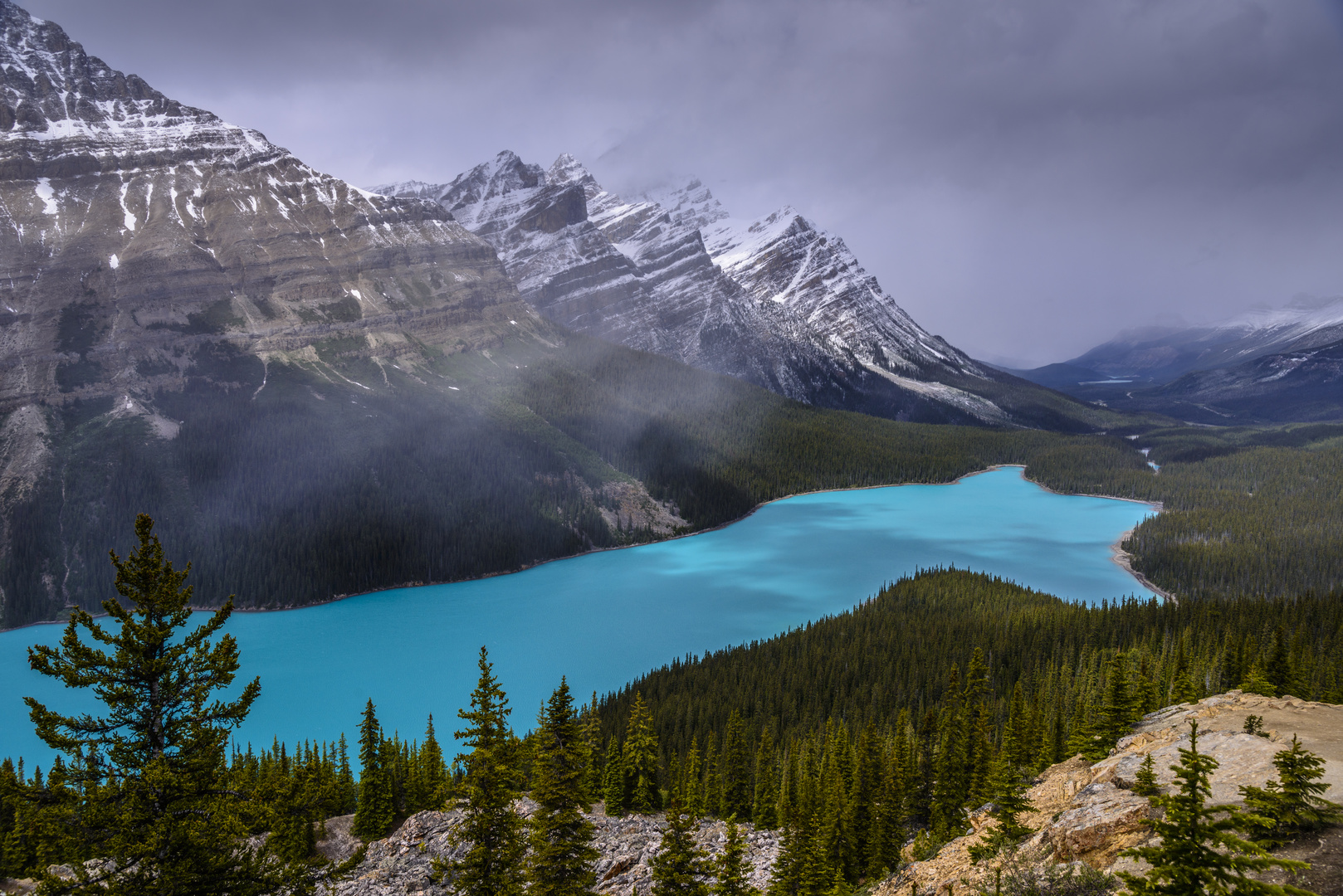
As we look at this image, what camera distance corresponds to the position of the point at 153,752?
14312 millimetres

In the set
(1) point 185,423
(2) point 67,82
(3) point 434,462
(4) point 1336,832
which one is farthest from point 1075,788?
(2) point 67,82

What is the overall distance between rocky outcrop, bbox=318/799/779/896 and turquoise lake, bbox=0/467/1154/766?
25.0 metres

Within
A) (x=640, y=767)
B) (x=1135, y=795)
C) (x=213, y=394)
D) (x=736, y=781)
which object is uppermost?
(x=213, y=394)

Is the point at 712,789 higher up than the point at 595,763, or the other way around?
the point at 595,763

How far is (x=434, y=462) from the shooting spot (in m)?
144

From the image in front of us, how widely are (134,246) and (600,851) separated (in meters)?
184

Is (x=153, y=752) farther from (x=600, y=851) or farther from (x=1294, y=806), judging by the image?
(x=1294, y=806)

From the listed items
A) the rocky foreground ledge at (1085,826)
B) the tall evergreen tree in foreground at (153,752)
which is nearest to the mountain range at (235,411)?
the rocky foreground ledge at (1085,826)

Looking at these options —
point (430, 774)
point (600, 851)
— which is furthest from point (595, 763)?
point (600, 851)

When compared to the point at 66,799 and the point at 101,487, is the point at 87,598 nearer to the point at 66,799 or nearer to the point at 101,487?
the point at 101,487

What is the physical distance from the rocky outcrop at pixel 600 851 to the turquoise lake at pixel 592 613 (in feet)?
82.1

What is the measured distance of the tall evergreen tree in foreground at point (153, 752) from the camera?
1320 cm

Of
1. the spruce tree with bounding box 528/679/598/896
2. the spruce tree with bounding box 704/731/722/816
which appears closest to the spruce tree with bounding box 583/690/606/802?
the spruce tree with bounding box 704/731/722/816

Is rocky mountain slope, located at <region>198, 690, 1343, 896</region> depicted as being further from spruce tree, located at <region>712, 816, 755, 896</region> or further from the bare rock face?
the bare rock face
